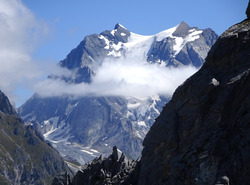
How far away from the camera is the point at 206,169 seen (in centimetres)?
4500

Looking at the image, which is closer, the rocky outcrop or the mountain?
the mountain

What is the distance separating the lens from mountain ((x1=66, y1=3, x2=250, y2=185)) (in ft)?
142

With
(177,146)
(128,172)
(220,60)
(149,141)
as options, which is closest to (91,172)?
(128,172)

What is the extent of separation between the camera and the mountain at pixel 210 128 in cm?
4331

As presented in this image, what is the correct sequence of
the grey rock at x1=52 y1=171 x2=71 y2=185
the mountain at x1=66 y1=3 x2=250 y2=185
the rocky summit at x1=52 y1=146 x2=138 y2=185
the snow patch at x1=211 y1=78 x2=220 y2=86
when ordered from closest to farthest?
the mountain at x1=66 y1=3 x2=250 y2=185 < the snow patch at x1=211 y1=78 x2=220 y2=86 < the rocky summit at x1=52 y1=146 x2=138 y2=185 < the grey rock at x1=52 y1=171 x2=71 y2=185

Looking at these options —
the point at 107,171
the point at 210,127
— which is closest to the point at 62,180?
the point at 107,171

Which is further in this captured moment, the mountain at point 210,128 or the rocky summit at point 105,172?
the rocky summit at point 105,172

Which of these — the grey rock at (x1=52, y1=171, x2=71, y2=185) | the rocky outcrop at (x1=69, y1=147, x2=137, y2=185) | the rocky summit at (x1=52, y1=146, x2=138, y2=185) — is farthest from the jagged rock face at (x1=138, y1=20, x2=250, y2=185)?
the grey rock at (x1=52, y1=171, x2=71, y2=185)

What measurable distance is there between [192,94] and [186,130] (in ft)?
13.6

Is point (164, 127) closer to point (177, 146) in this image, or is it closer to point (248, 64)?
point (177, 146)

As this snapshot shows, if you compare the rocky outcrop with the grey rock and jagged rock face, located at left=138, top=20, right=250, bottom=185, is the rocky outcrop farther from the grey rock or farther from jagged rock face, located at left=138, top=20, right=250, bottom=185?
jagged rock face, located at left=138, top=20, right=250, bottom=185

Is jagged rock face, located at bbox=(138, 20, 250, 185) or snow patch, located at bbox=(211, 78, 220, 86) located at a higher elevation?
snow patch, located at bbox=(211, 78, 220, 86)

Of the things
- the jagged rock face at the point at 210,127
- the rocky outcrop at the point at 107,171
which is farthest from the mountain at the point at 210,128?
the rocky outcrop at the point at 107,171

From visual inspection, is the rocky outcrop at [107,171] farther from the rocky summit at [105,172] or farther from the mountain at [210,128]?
the mountain at [210,128]
